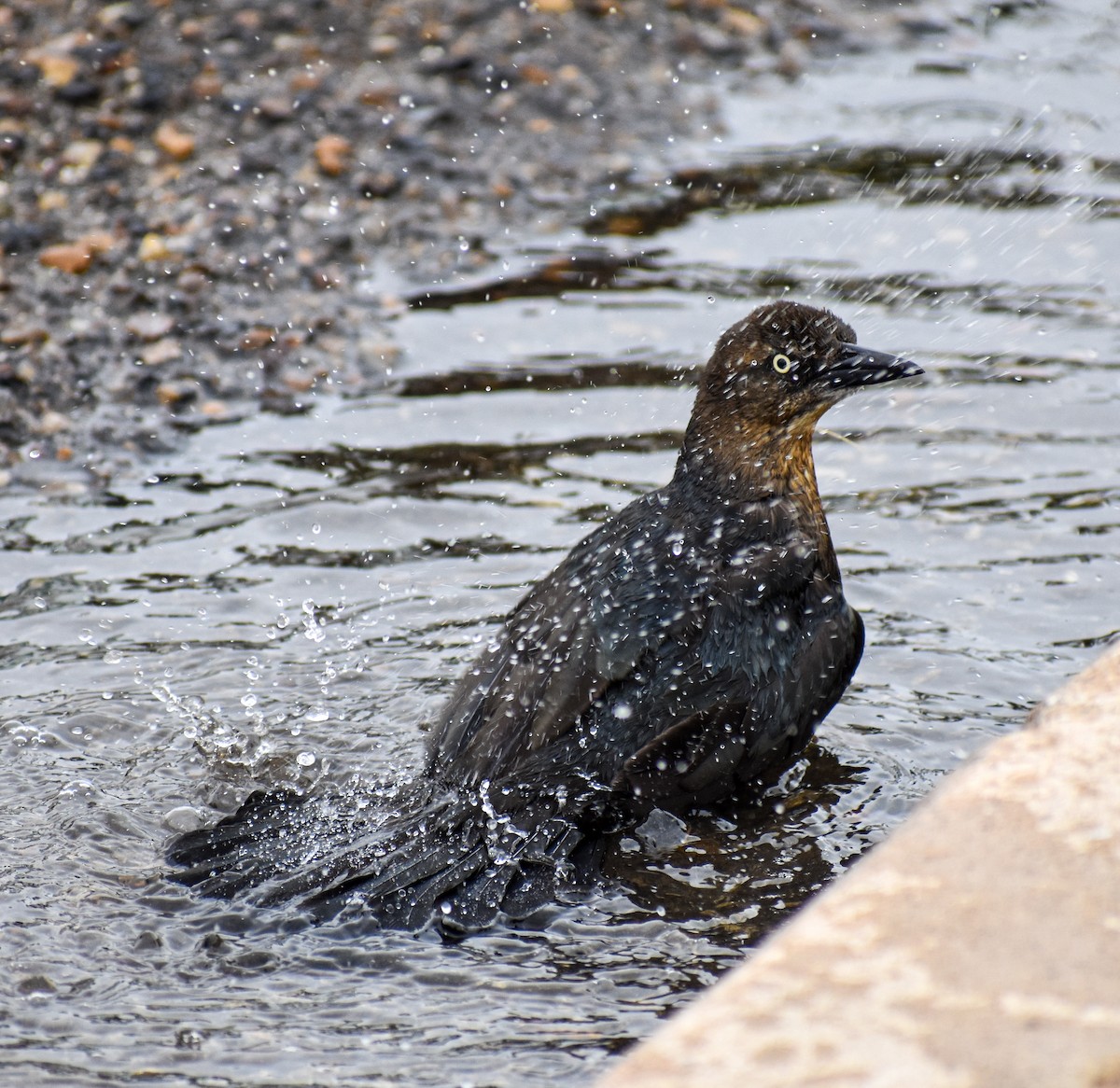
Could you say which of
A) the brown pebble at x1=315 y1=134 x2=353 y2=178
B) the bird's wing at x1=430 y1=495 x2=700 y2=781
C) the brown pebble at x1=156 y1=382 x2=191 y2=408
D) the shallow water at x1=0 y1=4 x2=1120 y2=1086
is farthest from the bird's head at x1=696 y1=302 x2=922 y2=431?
the brown pebble at x1=315 y1=134 x2=353 y2=178

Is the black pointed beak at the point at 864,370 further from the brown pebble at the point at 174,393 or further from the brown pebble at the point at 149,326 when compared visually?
the brown pebble at the point at 149,326

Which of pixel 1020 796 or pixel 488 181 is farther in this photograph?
pixel 488 181

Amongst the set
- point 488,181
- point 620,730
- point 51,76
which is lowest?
point 620,730

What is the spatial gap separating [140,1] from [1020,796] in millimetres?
8736

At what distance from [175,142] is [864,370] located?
5.28 meters

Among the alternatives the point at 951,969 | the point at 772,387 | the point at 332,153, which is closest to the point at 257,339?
the point at 332,153

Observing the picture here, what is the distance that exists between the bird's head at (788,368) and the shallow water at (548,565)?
1.11m

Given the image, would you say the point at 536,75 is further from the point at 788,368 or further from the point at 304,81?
the point at 788,368

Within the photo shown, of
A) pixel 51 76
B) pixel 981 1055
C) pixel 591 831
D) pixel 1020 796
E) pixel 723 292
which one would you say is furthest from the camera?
pixel 51 76

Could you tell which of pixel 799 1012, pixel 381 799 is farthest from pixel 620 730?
pixel 799 1012

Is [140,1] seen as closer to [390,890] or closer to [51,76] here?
[51,76]

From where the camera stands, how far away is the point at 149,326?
26.3ft

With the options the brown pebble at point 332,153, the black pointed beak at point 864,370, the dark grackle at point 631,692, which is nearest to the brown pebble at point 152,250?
the brown pebble at point 332,153

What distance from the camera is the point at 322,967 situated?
13.7 feet
